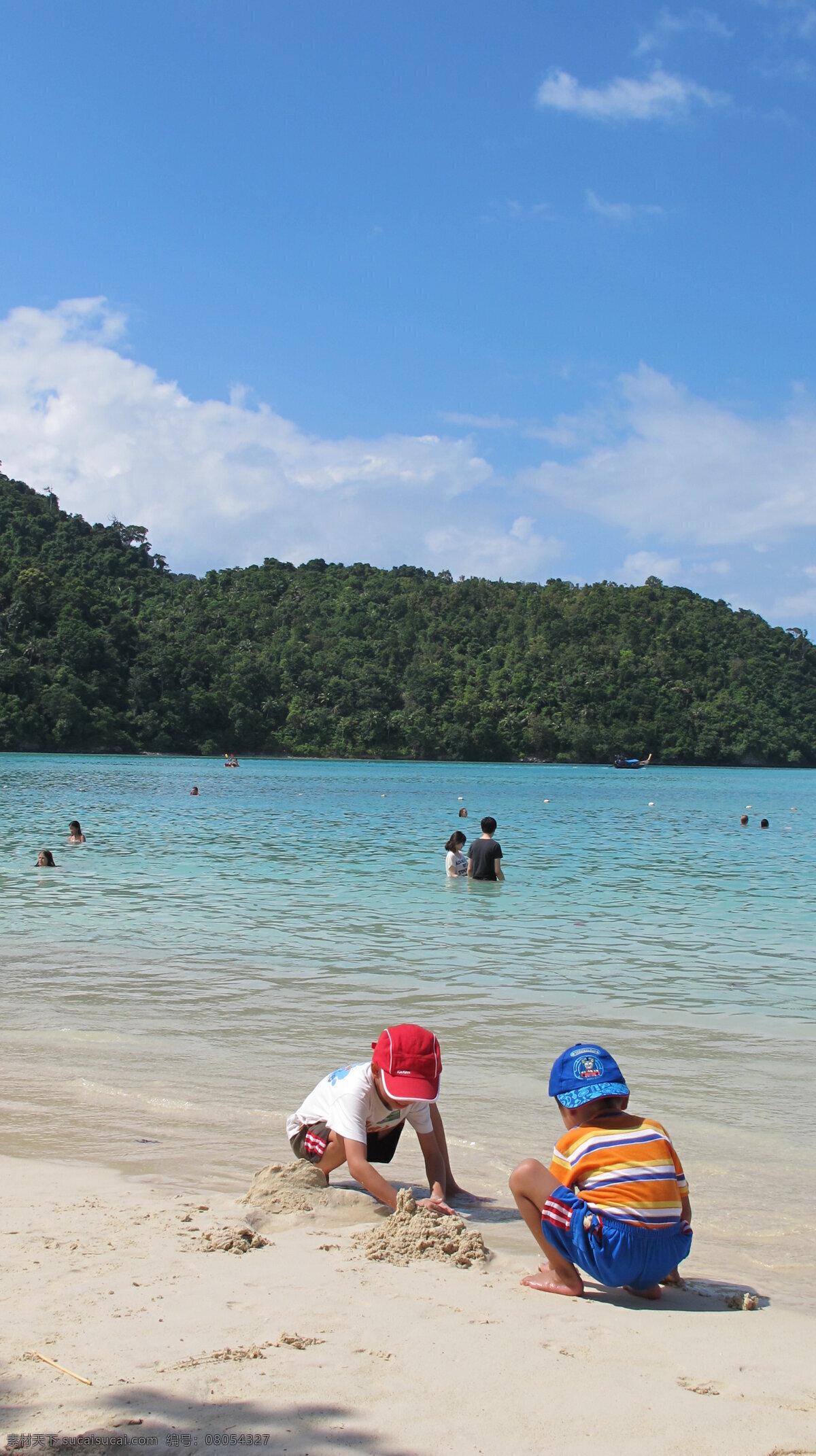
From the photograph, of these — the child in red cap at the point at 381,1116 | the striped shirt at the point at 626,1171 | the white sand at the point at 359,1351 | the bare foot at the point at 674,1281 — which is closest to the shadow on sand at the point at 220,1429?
the white sand at the point at 359,1351

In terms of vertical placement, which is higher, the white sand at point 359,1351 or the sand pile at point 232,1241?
the white sand at point 359,1351

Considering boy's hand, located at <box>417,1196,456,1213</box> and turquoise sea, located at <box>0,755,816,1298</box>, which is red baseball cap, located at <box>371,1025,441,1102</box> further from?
turquoise sea, located at <box>0,755,816,1298</box>

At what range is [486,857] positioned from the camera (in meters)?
18.4

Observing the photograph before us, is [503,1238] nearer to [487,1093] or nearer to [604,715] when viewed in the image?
[487,1093]

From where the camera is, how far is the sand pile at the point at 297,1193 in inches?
196

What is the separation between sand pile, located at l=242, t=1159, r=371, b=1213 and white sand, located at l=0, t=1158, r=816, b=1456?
0.68ft

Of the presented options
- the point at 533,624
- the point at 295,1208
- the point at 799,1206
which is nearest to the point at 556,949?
the point at 799,1206

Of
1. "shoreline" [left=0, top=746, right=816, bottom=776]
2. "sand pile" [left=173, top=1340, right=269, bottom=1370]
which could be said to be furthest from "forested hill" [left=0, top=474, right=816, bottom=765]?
"sand pile" [left=173, top=1340, right=269, bottom=1370]

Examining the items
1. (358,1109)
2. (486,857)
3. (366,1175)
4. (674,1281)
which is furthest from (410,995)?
(486,857)

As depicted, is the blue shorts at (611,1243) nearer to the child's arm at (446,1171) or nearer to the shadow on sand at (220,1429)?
the child's arm at (446,1171)

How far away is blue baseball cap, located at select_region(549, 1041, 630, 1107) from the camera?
13.9 ft

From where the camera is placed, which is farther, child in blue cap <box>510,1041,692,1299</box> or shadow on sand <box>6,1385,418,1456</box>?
child in blue cap <box>510,1041,692,1299</box>

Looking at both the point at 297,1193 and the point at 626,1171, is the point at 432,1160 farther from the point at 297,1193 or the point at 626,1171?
the point at 626,1171

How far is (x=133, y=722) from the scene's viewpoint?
4269 inches
